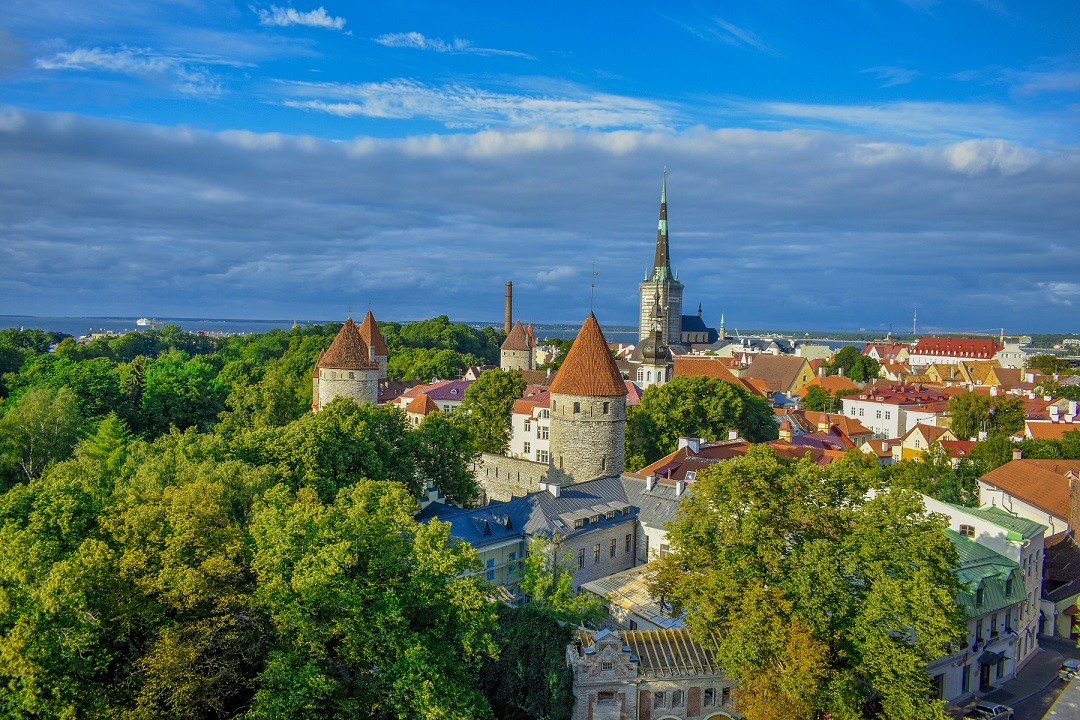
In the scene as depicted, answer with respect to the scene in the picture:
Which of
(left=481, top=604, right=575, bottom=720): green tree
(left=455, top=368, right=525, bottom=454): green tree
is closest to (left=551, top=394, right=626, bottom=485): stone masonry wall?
(left=455, top=368, right=525, bottom=454): green tree

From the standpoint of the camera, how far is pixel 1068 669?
2712 centimetres

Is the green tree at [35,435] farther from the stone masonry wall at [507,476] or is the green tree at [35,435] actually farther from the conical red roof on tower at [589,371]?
the conical red roof on tower at [589,371]

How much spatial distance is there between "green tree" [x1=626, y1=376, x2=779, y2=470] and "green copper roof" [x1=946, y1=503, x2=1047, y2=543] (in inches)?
735

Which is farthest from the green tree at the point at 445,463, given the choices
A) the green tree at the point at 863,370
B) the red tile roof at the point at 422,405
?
the green tree at the point at 863,370

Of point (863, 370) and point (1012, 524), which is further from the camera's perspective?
point (863, 370)

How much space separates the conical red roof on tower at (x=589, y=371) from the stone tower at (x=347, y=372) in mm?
14758

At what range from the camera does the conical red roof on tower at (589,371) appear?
37.1 meters

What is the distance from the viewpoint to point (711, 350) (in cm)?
13525

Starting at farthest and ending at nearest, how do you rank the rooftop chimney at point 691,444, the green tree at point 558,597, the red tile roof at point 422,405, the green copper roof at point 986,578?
the red tile roof at point 422,405 < the rooftop chimney at point 691,444 < the green copper roof at point 986,578 < the green tree at point 558,597

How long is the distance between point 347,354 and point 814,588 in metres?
33.9

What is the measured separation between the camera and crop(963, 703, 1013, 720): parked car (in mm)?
23656

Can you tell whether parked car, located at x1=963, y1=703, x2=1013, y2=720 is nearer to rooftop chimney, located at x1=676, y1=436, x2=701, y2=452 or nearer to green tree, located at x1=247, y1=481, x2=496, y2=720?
green tree, located at x1=247, y1=481, x2=496, y2=720

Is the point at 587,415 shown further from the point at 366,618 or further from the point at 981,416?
the point at 981,416

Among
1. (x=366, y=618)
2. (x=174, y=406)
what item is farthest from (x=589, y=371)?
(x=174, y=406)
